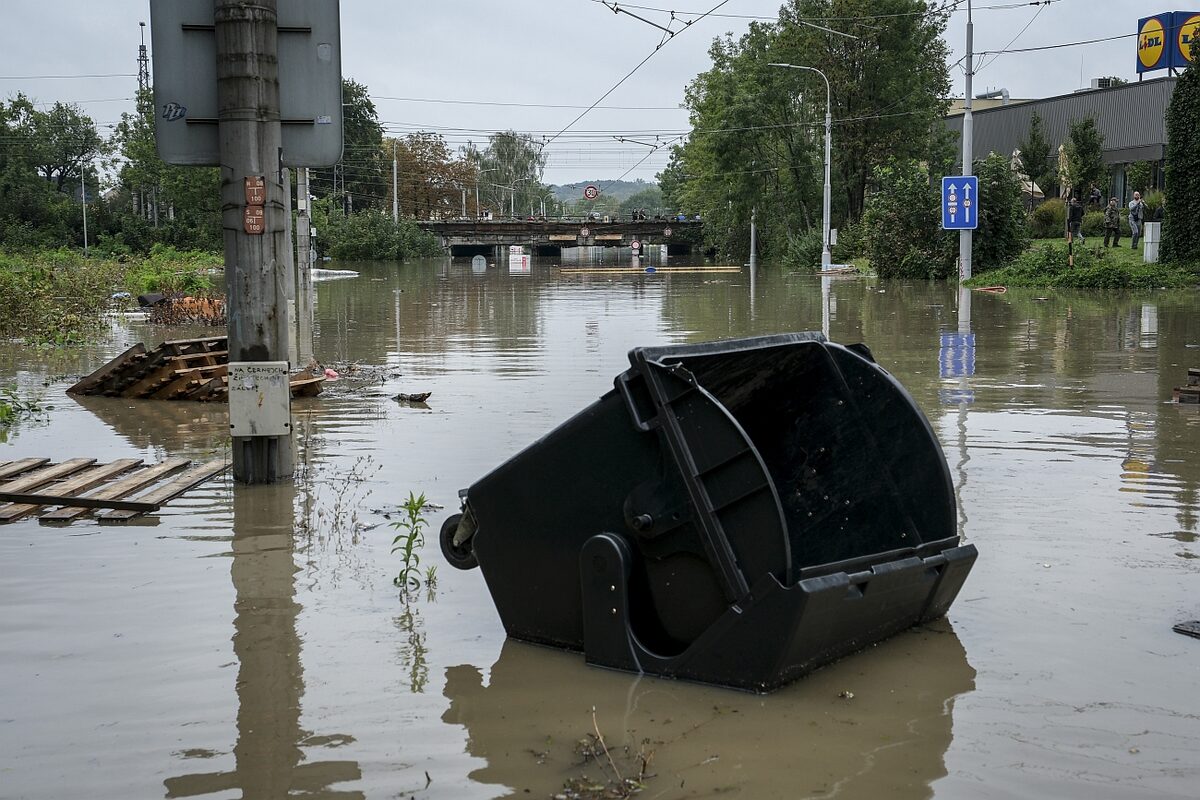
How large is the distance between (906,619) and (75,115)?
356 ft

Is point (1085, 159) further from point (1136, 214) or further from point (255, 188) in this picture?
point (255, 188)

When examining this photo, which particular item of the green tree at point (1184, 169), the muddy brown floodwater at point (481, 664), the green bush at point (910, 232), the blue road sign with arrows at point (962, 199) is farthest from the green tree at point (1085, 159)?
the muddy brown floodwater at point (481, 664)

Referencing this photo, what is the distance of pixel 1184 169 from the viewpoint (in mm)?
34562

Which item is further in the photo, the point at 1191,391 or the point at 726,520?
the point at 1191,391

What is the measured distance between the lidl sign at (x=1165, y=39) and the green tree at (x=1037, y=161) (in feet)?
17.3

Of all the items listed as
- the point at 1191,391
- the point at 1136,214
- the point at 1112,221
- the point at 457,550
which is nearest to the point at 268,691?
the point at 457,550

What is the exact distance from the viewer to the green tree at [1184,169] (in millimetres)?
34125

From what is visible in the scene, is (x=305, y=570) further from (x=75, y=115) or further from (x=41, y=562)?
(x=75, y=115)

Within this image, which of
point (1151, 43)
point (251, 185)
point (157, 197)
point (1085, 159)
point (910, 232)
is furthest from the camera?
point (157, 197)

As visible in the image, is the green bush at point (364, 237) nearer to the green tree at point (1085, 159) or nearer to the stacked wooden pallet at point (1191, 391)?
the green tree at point (1085, 159)

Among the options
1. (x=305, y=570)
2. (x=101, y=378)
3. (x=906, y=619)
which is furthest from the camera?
(x=101, y=378)

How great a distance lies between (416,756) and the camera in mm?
4305

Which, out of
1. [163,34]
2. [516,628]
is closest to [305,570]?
[516,628]

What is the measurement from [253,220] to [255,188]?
204mm
